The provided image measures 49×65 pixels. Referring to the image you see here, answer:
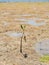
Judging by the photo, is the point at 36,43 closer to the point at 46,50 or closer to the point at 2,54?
the point at 46,50

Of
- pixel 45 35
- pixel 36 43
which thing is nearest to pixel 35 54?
pixel 36 43

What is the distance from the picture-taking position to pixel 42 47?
814 inches

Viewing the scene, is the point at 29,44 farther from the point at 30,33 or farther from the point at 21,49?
the point at 30,33

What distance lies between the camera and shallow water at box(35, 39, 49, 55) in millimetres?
18983

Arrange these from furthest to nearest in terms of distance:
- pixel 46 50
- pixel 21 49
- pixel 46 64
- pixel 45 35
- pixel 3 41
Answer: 1. pixel 45 35
2. pixel 3 41
3. pixel 46 50
4. pixel 21 49
5. pixel 46 64

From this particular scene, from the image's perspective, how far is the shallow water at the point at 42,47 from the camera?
62.3 feet

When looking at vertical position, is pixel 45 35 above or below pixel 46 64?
below

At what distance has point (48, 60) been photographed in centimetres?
1652

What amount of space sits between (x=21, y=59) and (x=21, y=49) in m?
2.20

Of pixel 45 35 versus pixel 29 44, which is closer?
pixel 29 44

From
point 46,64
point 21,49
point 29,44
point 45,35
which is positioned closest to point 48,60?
point 46,64

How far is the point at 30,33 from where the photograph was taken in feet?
84.1

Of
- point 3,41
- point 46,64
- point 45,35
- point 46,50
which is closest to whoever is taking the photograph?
point 46,64

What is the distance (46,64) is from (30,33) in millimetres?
10265
